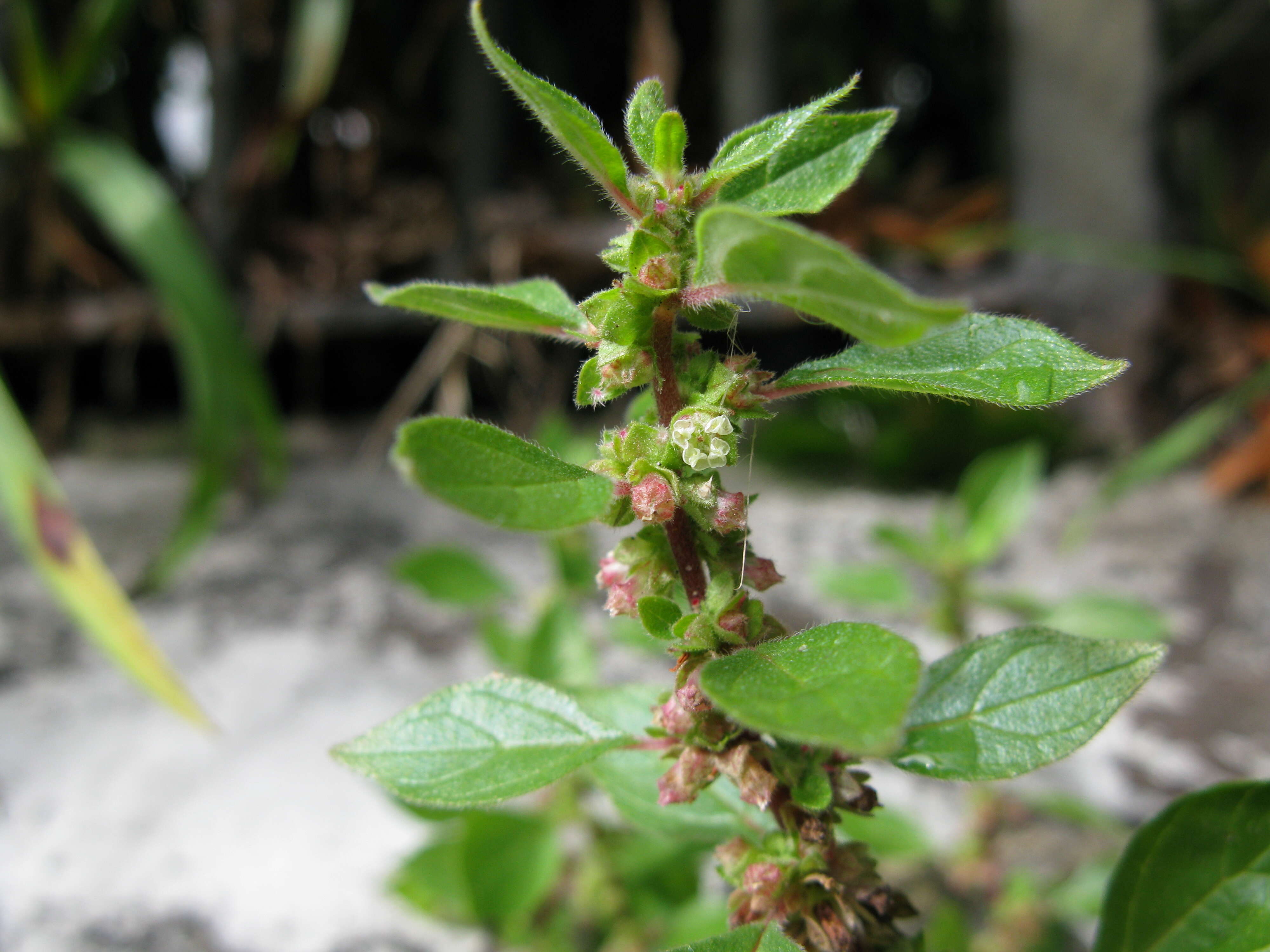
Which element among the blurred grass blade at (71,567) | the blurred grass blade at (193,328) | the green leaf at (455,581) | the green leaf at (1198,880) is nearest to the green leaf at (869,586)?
the green leaf at (455,581)

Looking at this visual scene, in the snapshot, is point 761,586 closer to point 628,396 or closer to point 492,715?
point 492,715

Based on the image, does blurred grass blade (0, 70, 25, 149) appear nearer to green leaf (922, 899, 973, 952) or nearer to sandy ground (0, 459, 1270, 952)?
sandy ground (0, 459, 1270, 952)

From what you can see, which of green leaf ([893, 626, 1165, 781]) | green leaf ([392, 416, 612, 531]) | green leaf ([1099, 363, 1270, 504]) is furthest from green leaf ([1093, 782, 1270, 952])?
green leaf ([1099, 363, 1270, 504])

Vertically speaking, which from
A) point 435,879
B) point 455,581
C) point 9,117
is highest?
point 9,117

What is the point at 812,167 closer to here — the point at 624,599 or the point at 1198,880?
the point at 624,599

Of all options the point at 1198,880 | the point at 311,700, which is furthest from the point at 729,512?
the point at 311,700

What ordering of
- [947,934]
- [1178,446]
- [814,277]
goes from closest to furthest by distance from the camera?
[814,277], [947,934], [1178,446]

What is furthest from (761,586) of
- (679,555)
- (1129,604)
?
(1129,604)
